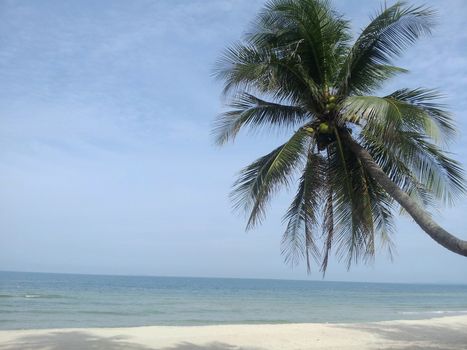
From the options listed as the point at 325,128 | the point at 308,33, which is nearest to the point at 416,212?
the point at 325,128

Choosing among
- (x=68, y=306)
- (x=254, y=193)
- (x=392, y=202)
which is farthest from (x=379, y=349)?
(x=68, y=306)

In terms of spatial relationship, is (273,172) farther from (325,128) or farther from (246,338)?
(246,338)

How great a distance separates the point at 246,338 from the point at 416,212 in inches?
295

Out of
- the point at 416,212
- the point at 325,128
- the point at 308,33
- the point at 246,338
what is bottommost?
the point at 246,338

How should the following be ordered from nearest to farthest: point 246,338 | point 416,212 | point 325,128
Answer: point 416,212
point 325,128
point 246,338

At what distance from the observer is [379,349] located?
38.5 feet

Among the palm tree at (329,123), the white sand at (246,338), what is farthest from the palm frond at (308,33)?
the white sand at (246,338)

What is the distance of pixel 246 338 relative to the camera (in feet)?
43.2

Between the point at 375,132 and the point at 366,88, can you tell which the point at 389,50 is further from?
the point at 375,132

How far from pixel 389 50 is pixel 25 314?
1996 centimetres

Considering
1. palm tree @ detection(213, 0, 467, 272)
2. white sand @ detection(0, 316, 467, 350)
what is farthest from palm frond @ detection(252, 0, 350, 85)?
white sand @ detection(0, 316, 467, 350)

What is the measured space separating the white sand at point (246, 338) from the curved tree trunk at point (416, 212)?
5681 mm

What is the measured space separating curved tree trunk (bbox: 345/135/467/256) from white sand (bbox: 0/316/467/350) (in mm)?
5681

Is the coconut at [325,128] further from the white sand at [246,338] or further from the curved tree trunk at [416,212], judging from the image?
the white sand at [246,338]
